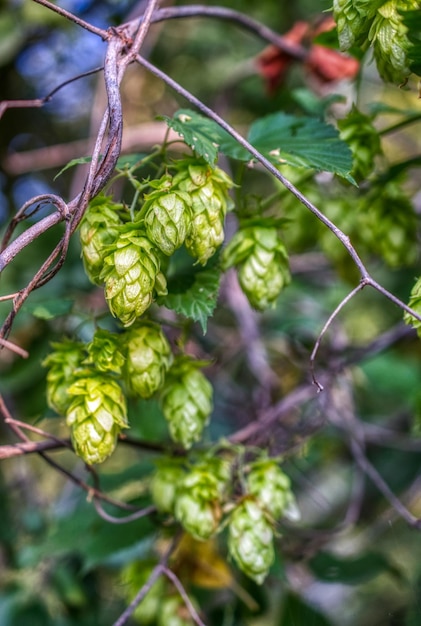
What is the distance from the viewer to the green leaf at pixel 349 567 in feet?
4.55

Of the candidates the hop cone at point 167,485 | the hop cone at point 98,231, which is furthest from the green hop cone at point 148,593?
the hop cone at point 98,231

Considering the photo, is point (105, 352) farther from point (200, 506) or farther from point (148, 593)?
point (148, 593)

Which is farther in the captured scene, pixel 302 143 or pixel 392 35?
pixel 302 143

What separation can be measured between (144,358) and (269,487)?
29 centimetres

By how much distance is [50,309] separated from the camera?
0.97m

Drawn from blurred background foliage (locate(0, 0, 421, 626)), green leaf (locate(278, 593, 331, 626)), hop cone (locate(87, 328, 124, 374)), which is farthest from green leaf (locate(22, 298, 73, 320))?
green leaf (locate(278, 593, 331, 626))

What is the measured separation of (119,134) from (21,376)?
35.3 inches

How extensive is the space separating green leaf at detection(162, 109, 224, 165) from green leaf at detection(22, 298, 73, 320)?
30cm

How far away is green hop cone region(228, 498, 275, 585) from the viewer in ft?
3.10

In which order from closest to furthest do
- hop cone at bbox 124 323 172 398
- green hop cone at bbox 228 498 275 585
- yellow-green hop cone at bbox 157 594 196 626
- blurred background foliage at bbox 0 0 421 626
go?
hop cone at bbox 124 323 172 398, green hop cone at bbox 228 498 275 585, yellow-green hop cone at bbox 157 594 196 626, blurred background foliage at bbox 0 0 421 626

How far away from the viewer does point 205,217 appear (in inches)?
31.4

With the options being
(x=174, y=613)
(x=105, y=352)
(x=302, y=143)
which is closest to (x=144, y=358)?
(x=105, y=352)

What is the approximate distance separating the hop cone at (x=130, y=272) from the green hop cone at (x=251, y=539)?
14.3 inches

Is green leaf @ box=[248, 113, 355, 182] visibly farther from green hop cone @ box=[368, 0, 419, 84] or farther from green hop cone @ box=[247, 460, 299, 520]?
green hop cone @ box=[247, 460, 299, 520]
